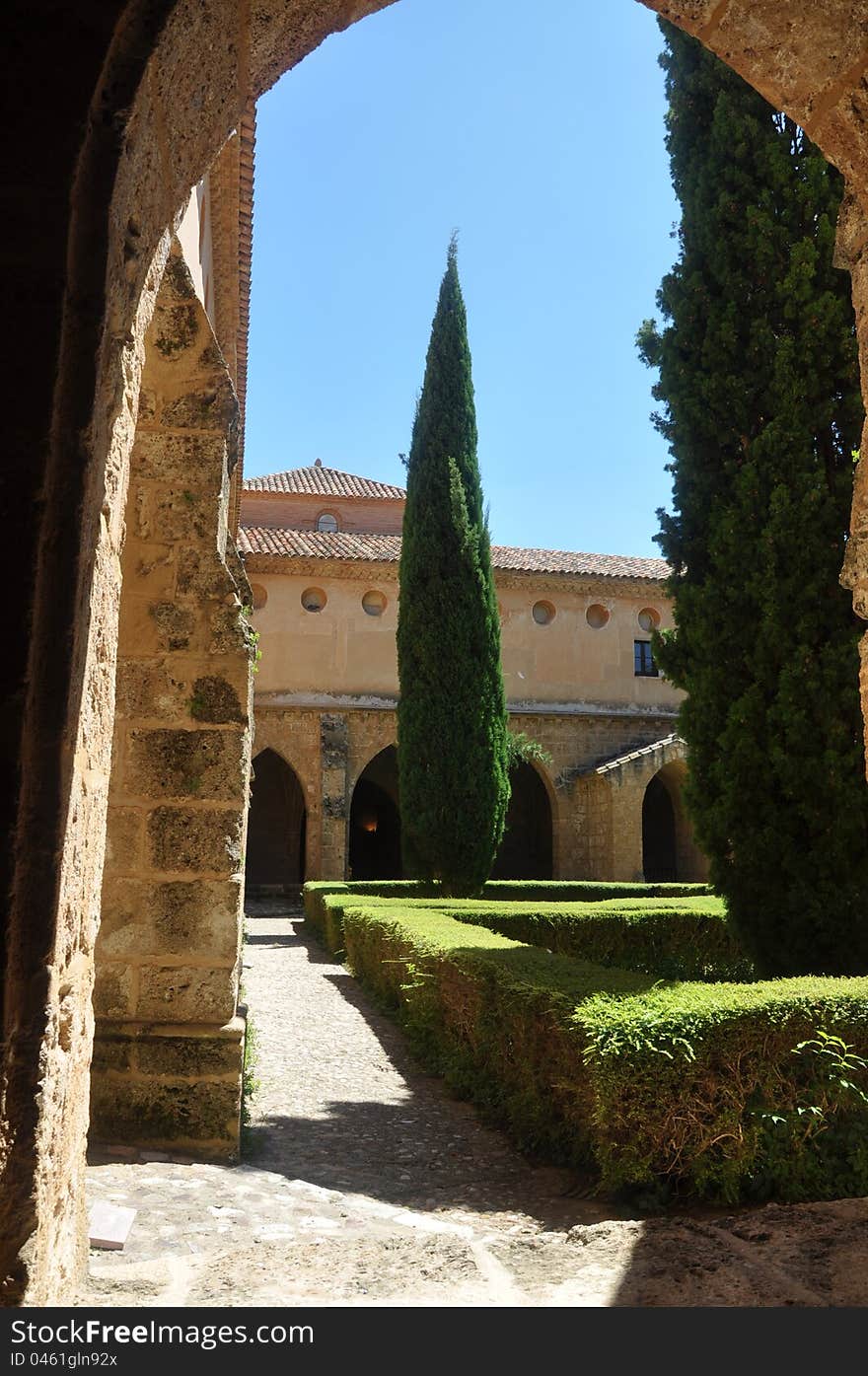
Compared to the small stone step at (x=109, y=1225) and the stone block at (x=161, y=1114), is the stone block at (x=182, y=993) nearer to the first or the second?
the stone block at (x=161, y=1114)

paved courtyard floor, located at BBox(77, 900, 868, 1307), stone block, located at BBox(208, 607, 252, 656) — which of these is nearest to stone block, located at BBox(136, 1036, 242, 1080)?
paved courtyard floor, located at BBox(77, 900, 868, 1307)

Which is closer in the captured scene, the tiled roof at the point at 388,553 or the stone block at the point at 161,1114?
the stone block at the point at 161,1114

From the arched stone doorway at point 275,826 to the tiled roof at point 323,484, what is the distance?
783cm

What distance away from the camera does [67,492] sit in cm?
157

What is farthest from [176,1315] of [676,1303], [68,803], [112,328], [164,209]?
[164,209]

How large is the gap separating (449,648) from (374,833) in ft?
36.5

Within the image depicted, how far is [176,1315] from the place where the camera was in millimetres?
1862

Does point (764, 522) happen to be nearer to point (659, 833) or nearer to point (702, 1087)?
point (702, 1087)

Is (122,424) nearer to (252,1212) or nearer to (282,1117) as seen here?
(252,1212)

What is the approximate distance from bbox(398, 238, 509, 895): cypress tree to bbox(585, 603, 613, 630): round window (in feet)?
23.3

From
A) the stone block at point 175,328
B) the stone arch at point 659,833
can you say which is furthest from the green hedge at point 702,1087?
the stone arch at point 659,833

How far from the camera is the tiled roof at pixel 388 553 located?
22.5 metres

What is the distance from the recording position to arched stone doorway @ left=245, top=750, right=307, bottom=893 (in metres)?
23.7

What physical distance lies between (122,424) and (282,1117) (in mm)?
4423
